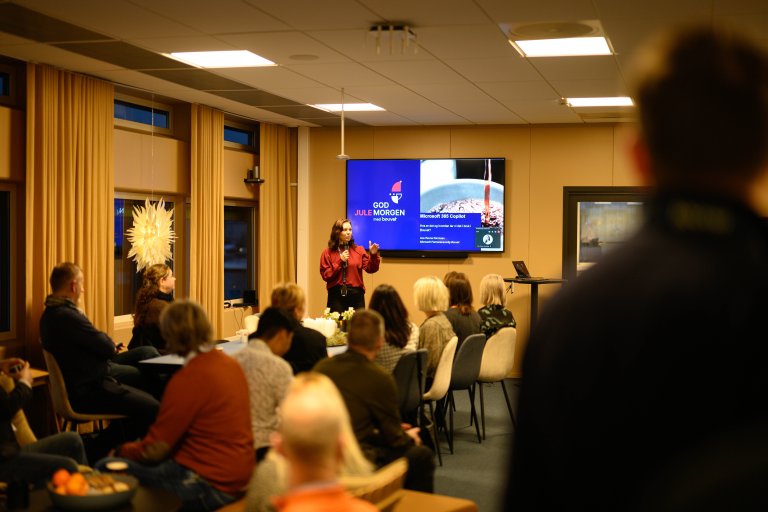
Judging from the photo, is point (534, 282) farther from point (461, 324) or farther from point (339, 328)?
point (339, 328)

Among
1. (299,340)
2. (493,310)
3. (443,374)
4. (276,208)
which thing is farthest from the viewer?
(276,208)

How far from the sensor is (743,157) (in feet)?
2.43

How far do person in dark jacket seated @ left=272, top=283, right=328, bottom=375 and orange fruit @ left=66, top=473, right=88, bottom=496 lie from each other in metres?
1.75

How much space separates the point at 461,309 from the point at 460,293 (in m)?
0.12

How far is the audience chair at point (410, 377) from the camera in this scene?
5.12m

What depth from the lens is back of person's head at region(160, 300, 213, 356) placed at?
11.9 ft

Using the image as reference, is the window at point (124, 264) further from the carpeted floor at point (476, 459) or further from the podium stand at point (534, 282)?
the podium stand at point (534, 282)

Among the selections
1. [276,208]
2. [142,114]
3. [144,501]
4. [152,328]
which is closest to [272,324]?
[144,501]

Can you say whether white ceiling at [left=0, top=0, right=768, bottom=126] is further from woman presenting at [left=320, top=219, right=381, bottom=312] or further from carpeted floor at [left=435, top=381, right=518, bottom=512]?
carpeted floor at [left=435, top=381, right=518, bottom=512]

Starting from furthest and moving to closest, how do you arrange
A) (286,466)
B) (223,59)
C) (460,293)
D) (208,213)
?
1. (208,213)
2. (460,293)
3. (223,59)
4. (286,466)

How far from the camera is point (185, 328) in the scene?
142 inches

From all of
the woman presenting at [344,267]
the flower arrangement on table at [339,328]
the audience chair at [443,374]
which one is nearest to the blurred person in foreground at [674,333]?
the audience chair at [443,374]

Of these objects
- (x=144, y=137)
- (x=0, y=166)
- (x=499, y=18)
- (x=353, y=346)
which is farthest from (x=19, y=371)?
(x=144, y=137)

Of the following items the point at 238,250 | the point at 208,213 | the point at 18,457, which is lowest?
the point at 18,457
